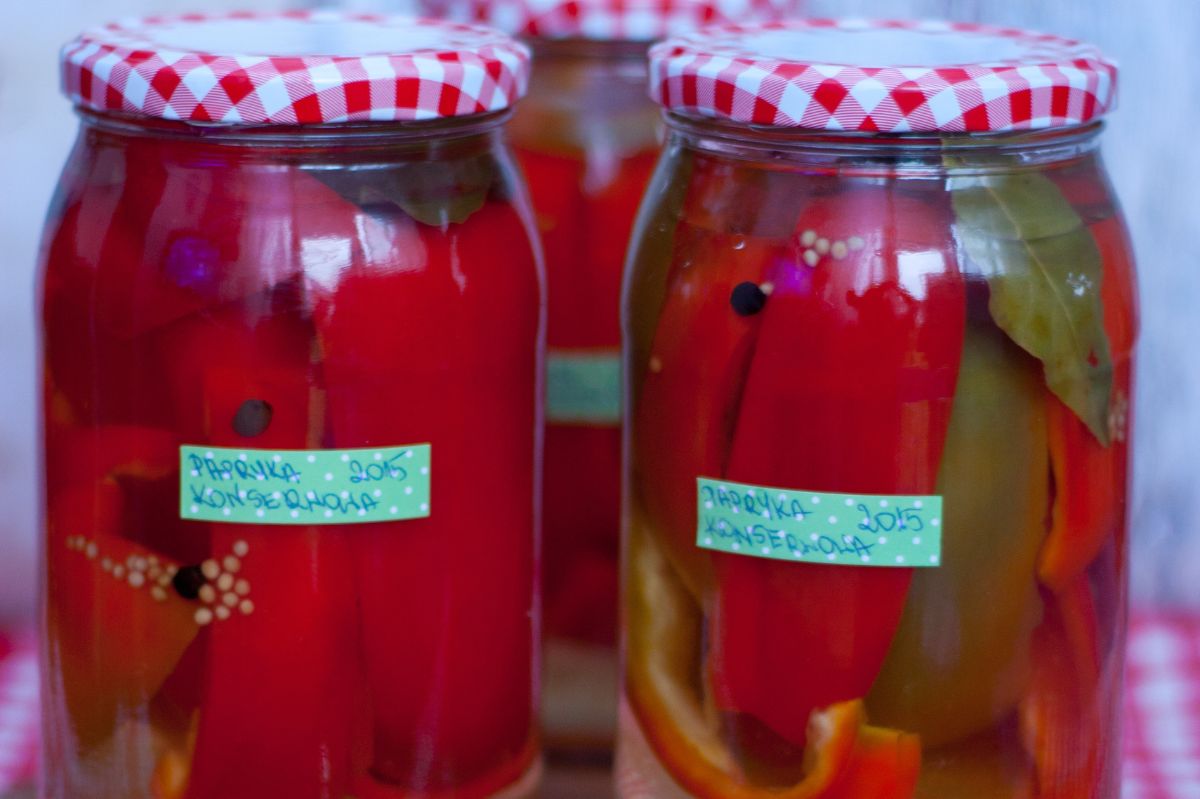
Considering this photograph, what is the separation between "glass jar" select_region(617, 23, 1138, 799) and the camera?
0.68 metres

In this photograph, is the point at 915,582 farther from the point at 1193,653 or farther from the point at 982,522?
the point at 1193,653

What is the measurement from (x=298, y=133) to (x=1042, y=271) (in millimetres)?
334

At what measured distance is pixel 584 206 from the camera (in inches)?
36.2

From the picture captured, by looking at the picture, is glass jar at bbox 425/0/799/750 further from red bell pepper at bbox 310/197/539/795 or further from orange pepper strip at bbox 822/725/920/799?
orange pepper strip at bbox 822/725/920/799

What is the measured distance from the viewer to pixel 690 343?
0.73 m

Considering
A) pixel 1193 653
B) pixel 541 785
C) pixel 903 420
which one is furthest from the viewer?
pixel 1193 653

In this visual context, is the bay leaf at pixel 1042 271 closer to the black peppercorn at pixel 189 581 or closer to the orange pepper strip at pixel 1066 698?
the orange pepper strip at pixel 1066 698

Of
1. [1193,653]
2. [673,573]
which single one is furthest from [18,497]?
[1193,653]

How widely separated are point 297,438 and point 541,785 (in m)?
0.31

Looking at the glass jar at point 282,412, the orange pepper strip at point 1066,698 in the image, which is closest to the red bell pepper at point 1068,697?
the orange pepper strip at point 1066,698

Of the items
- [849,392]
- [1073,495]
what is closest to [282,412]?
[849,392]

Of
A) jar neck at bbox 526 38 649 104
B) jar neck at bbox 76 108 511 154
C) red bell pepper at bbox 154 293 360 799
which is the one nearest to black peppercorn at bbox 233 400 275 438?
red bell pepper at bbox 154 293 360 799

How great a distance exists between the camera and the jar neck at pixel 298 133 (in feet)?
2.27

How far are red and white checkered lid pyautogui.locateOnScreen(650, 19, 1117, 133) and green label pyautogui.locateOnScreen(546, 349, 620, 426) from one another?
0.22 m
